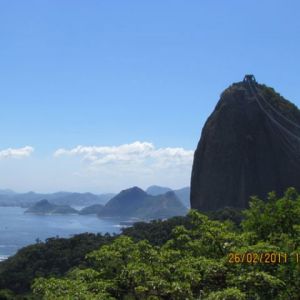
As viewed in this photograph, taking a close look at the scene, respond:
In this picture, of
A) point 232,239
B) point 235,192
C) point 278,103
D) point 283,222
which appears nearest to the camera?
point 232,239

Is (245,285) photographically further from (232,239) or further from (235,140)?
(235,140)

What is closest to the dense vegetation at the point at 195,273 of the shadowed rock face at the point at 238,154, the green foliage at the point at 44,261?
the green foliage at the point at 44,261

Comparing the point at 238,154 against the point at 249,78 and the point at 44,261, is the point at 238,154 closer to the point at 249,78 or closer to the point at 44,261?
the point at 249,78

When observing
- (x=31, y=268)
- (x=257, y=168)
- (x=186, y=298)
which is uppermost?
(x=257, y=168)

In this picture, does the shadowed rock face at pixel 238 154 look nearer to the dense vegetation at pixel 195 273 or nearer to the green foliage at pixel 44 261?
the green foliage at pixel 44 261

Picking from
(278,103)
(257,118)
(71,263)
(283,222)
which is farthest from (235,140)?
(283,222)

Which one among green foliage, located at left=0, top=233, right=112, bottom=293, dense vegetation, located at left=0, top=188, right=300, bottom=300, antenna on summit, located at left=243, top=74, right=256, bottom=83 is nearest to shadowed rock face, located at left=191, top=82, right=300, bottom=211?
antenna on summit, located at left=243, top=74, right=256, bottom=83

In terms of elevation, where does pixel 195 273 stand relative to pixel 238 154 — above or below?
below

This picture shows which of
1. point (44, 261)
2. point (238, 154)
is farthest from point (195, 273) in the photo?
point (238, 154)
